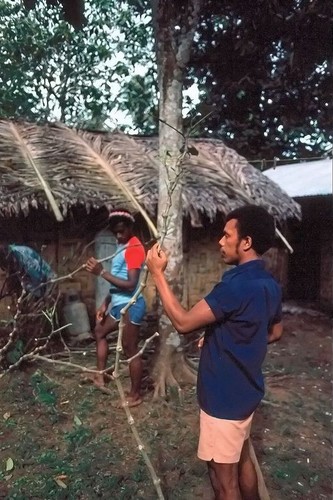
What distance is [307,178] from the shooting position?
6605 millimetres

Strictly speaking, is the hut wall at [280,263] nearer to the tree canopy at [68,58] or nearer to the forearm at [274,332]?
the tree canopy at [68,58]

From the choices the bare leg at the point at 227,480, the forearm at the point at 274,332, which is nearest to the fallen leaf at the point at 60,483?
the bare leg at the point at 227,480

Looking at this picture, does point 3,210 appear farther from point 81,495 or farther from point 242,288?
point 242,288

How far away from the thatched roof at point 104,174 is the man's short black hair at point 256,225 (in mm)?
2668

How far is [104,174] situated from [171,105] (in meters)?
1.65

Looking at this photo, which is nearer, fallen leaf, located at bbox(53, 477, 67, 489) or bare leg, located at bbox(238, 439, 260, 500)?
bare leg, located at bbox(238, 439, 260, 500)

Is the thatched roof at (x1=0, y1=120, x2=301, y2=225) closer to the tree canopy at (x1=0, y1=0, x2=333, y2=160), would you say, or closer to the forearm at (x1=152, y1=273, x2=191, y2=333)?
the tree canopy at (x1=0, y1=0, x2=333, y2=160)

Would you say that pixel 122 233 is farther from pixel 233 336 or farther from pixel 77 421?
pixel 233 336

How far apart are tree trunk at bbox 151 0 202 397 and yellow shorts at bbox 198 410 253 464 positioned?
1546 millimetres

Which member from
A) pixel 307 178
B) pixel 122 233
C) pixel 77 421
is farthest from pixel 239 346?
pixel 307 178

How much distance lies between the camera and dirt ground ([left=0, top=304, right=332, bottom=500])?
7.40 ft

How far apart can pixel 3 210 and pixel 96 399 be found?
5.80 ft

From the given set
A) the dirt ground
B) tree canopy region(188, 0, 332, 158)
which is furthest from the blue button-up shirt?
tree canopy region(188, 0, 332, 158)

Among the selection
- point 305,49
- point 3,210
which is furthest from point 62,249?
point 305,49
